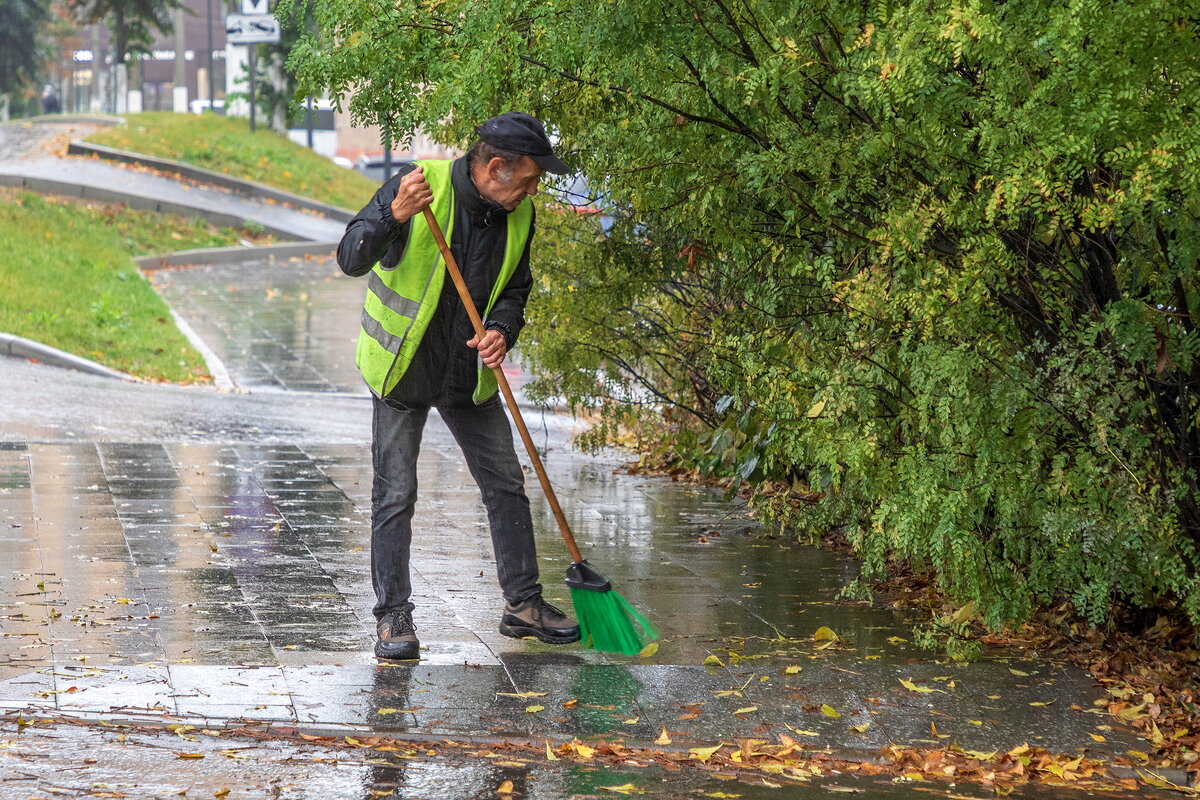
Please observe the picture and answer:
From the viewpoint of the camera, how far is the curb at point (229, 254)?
22828 millimetres

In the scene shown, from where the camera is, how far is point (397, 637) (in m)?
5.49

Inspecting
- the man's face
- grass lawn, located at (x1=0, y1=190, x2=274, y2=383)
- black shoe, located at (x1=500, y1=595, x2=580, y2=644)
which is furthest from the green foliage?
grass lawn, located at (x1=0, y1=190, x2=274, y2=383)

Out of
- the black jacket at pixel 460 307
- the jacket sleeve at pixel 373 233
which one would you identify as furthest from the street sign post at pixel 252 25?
the jacket sleeve at pixel 373 233

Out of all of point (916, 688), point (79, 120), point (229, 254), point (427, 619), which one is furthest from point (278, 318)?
point (79, 120)

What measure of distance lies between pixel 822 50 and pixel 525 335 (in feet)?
14.1

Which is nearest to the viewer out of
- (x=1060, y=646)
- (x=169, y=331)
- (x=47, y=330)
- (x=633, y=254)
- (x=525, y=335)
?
(x=1060, y=646)

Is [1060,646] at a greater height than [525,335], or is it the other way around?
[525,335]

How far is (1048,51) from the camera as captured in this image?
468cm

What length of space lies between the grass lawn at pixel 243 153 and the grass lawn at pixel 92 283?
14.9ft

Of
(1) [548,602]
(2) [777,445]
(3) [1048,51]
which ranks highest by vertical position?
(3) [1048,51]

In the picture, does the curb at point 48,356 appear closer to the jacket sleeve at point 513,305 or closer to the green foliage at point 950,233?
the green foliage at point 950,233

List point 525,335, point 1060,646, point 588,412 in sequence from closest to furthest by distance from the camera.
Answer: point 1060,646 < point 525,335 < point 588,412

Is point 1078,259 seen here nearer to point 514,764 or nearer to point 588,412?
point 514,764

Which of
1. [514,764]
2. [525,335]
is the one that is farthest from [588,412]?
[514,764]
